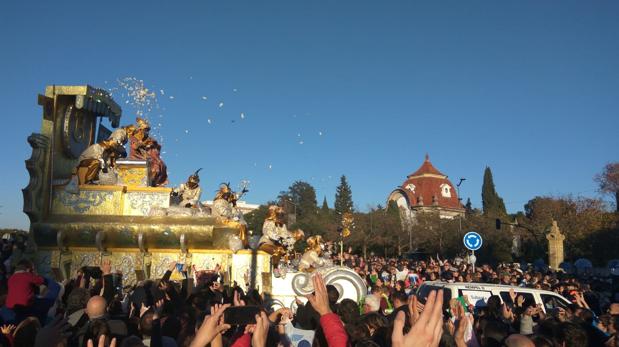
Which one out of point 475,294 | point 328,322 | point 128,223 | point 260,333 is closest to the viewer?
point 260,333

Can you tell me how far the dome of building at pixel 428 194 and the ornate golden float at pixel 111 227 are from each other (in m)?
58.5

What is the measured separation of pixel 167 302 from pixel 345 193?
76.6 m

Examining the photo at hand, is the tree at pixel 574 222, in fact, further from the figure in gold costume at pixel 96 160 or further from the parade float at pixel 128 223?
the figure in gold costume at pixel 96 160

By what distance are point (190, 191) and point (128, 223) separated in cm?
258

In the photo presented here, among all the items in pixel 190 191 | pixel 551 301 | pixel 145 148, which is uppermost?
pixel 145 148

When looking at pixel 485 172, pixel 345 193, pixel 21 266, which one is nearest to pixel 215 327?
pixel 21 266

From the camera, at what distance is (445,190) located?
257 ft

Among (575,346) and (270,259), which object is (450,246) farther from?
(575,346)

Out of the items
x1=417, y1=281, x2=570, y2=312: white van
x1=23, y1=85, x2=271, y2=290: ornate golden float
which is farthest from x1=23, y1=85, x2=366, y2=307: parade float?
x1=417, y1=281, x2=570, y2=312: white van

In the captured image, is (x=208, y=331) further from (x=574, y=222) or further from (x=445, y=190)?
(x=445, y=190)

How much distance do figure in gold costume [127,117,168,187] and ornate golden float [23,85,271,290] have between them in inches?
69.1

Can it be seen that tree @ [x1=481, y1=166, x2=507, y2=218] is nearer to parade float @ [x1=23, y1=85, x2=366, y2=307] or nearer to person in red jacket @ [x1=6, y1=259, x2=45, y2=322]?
parade float @ [x1=23, y1=85, x2=366, y2=307]

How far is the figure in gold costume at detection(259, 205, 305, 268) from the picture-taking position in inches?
656

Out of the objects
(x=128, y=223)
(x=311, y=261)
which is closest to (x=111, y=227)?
(x=128, y=223)
